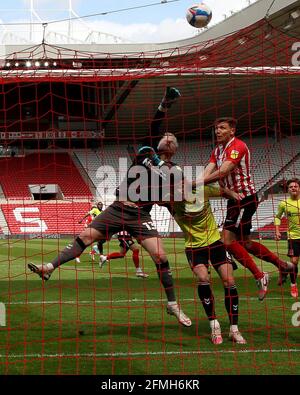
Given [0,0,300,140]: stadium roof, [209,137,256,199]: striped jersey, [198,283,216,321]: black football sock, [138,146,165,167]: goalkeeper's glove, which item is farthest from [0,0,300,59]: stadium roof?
[198,283,216,321]: black football sock

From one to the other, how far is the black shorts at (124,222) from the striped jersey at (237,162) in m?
0.98

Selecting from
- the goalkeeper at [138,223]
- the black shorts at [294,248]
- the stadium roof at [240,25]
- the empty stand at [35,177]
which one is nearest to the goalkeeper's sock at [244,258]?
the goalkeeper at [138,223]

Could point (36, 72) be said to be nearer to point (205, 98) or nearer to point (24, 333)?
point (24, 333)

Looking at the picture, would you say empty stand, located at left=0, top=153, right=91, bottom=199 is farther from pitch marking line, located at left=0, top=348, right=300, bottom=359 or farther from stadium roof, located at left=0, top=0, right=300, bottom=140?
pitch marking line, located at left=0, top=348, right=300, bottom=359

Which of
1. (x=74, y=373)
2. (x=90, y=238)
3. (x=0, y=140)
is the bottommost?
(x=74, y=373)

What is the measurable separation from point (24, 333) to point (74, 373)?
2.01 metres

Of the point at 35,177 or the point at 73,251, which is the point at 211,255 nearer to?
the point at 73,251

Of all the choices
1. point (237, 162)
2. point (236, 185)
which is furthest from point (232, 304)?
point (237, 162)

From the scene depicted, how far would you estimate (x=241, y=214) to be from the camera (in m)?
7.61

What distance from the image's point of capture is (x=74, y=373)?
18.3ft

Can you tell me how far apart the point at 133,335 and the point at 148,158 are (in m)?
1.90

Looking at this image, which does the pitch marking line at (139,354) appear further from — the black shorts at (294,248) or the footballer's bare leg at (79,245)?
the black shorts at (294,248)

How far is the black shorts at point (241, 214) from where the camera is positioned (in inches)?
293

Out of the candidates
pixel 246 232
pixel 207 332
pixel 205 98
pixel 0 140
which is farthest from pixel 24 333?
pixel 0 140
